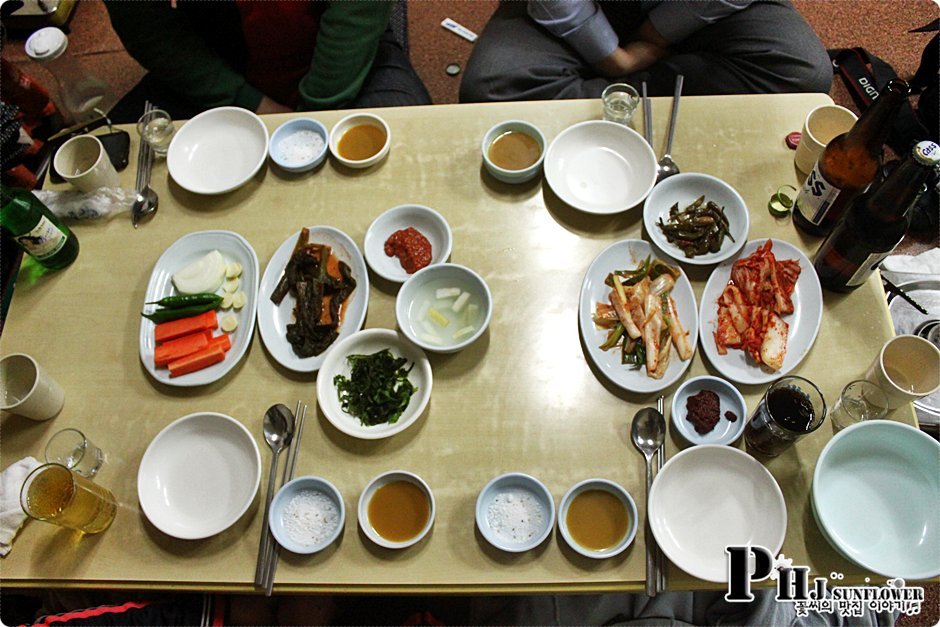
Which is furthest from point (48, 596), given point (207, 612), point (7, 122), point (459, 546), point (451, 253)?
point (7, 122)

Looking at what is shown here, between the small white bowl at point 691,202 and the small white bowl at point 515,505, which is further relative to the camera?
the small white bowl at point 691,202

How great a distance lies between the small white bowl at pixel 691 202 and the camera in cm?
167

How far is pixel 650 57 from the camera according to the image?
7.99ft

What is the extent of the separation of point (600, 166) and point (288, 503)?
4.15 feet

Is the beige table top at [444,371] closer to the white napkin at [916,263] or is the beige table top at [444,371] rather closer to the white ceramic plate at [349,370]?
the white ceramic plate at [349,370]

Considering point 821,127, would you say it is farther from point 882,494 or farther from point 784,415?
point 882,494

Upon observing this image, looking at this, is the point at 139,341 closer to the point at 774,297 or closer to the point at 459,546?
the point at 459,546

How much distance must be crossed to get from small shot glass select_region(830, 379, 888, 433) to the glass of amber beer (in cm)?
175

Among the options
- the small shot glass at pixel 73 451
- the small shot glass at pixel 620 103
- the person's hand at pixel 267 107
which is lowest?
the small shot glass at pixel 73 451

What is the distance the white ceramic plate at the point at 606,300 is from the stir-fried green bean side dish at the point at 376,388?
47 centimetres

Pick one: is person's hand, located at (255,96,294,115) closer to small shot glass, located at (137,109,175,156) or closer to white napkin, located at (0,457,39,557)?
small shot glass, located at (137,109,175,156)

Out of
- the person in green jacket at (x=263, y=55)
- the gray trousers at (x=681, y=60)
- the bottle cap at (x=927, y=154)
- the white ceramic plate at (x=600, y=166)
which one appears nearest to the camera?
the bottle cap at (x=927, y=154)

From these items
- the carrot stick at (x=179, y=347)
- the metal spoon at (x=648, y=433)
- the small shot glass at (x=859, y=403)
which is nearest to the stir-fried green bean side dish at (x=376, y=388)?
the carrot stick at (x=179, y=347)

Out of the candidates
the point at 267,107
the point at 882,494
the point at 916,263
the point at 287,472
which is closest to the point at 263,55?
the point at 267,107
